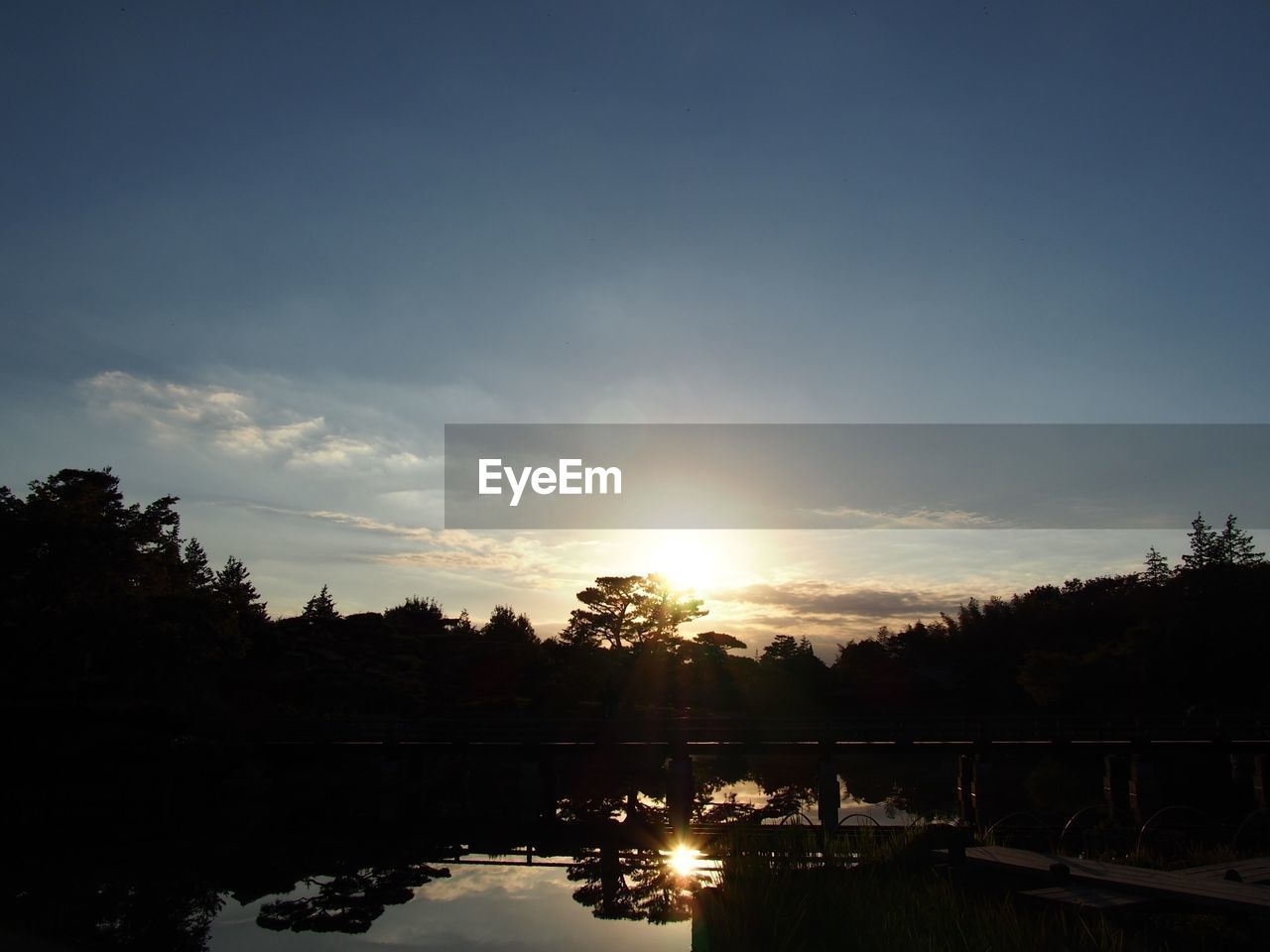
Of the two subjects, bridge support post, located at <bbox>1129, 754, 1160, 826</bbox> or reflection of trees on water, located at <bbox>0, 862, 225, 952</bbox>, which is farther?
bridge support post, located at <bbox>1129, 754, 1160, 826</bbox>

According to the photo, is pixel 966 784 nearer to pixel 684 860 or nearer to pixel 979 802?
pixel 979 802

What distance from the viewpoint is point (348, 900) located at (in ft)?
60.6

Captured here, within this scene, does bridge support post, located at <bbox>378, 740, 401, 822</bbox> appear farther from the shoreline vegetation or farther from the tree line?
the tree line

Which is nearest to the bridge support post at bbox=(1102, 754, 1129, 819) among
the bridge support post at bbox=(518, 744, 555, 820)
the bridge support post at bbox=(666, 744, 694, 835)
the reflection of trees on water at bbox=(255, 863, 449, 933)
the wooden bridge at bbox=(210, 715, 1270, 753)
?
the wooden bridge at bbox=(210, 715, 1270, 753)

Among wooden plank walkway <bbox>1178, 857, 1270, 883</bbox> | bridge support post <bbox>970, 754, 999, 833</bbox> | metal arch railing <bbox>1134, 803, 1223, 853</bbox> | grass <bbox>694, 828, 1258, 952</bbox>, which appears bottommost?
bridge support post <bbox>970, 754, 999, 833</bbox>

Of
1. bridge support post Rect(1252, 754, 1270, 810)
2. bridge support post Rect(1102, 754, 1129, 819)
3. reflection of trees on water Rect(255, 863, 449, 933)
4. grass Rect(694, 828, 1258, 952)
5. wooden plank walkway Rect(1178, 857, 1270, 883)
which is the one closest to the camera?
grass Rect(694, 828, 1258, 952)

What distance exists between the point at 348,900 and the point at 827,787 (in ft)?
54.3

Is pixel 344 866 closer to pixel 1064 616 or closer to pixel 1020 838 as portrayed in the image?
pixel 1020 838

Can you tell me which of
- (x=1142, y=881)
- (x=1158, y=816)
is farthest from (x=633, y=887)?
(x=1142, y=881)

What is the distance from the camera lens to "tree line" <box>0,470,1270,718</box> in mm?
33125

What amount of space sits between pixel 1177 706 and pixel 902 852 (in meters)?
49.4

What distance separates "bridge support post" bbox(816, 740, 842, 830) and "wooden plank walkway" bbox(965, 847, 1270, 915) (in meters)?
17.9

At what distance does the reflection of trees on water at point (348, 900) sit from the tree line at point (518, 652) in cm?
1514

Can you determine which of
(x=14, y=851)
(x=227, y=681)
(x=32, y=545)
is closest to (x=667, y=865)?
(x=14, y=851)
